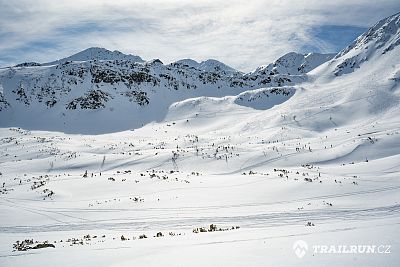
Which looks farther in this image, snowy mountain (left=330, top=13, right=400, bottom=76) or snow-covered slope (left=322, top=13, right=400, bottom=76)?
snowy mountain (left=330, top=13, right=400, bottom=76)

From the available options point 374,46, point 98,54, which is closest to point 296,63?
point 374,46

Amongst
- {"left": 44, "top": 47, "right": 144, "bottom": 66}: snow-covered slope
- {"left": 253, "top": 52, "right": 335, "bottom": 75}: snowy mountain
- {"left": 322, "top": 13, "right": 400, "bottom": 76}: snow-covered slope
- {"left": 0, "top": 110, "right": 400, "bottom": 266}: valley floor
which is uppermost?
{"left": 44, "top": 47, "right": 144, "bottom": 66}: snow-covered slope

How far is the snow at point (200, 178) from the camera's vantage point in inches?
330

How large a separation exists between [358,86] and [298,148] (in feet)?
129

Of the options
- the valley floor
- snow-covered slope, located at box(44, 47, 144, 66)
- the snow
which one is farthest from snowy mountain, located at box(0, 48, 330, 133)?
snow-covered slope, located at box(44, 47, 144, 66)

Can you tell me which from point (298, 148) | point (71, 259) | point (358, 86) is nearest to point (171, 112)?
point (358, 86)

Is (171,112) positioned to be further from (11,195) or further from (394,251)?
(394,251)

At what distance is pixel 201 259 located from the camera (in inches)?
275

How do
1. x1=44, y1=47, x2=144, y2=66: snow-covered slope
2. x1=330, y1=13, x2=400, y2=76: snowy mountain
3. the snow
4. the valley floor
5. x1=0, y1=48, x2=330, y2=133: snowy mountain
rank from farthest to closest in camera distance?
x1=44, y1=47, x2=144, y2=66: snow-covered slope < x1=330, y1=13, x2=400, y2=76: snowy mountain < x1=0, y1=48, x2=330, y2=133: snowy mountain < the snow < the valley floor

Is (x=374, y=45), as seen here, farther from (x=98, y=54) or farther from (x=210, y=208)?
(x=98, y=54)

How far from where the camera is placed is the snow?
8375 mm

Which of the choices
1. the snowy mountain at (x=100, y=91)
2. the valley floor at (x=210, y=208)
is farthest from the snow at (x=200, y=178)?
the snowy mountain at (x=100, y=91)

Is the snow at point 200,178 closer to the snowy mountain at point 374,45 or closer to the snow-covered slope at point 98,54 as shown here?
the snowy mountain at point 374,45

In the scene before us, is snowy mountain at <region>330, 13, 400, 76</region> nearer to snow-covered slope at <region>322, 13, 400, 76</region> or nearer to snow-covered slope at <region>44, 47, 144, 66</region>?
snow-covered slope at <region>322, 13, 400, 76</region>
